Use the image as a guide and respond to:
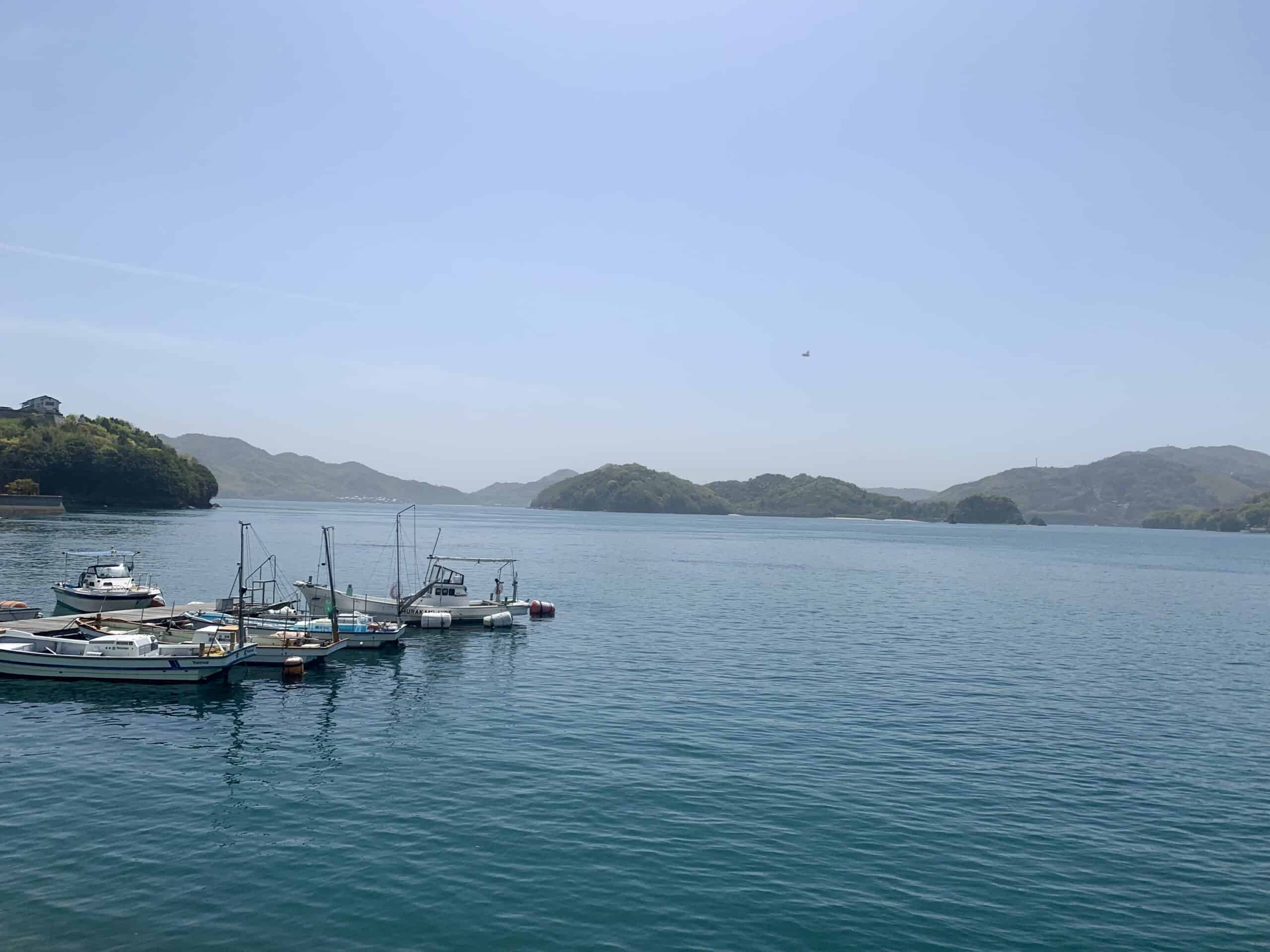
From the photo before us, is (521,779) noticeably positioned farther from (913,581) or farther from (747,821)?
(913,581)

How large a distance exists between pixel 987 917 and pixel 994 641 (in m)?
57.0

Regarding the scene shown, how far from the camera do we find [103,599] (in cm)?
7925

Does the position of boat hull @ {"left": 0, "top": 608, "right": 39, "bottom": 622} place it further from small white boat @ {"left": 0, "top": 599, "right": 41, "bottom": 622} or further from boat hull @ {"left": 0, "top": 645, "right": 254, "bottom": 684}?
boat hull @ {"left": 0, "top": 645, "right": 254, "bottom": 684}

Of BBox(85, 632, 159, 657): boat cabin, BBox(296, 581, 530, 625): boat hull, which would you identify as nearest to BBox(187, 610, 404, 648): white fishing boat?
BBox(296, 581, 530, 625): boat hull

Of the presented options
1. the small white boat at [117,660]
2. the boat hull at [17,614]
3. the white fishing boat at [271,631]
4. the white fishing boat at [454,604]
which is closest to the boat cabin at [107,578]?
the boat hull at [17,614]

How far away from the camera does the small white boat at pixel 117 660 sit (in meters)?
51.5

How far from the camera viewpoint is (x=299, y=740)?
4153cm

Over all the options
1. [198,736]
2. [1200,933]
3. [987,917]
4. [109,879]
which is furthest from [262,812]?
[1200,933]

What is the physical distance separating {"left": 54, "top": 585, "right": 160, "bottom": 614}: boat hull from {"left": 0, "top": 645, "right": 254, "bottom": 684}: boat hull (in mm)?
27081

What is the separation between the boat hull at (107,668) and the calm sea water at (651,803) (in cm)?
104

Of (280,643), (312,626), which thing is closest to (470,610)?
(312,626)

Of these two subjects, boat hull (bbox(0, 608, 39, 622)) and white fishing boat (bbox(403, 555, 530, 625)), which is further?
white fishing boat (bbox(403, 555, 530, 625))

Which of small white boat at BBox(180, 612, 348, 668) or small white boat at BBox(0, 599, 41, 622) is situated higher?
small white boat at BBox(0, 599, 41, 622)

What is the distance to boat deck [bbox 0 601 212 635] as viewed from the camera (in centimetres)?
6059
